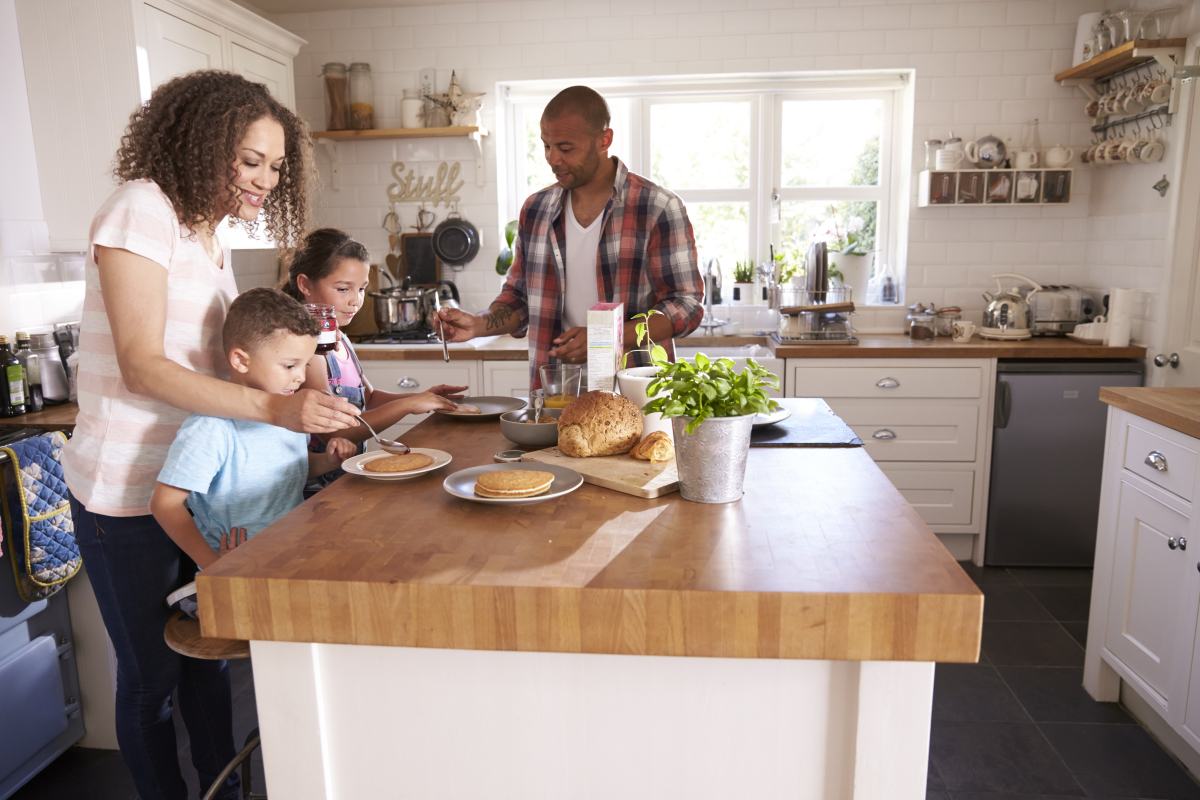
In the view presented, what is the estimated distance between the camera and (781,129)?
4055mm

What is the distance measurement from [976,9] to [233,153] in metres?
3.44

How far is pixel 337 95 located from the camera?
12.8ft

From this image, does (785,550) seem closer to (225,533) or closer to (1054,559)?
(225,533)

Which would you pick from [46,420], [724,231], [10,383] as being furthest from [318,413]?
[724,231]

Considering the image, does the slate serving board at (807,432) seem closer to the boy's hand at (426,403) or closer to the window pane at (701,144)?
the boy's hand at (426,403)

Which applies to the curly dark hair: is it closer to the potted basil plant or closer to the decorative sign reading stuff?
the potted basil plant

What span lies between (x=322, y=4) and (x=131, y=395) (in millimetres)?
3049

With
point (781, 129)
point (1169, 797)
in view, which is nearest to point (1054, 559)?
point (1169, 797)

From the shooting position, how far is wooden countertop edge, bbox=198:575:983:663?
3.06ft

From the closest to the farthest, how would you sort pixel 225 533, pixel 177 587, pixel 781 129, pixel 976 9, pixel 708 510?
pixel 708 510
pixel 225 533
pixel 177 587
pixel 976 9
pixel 781 129

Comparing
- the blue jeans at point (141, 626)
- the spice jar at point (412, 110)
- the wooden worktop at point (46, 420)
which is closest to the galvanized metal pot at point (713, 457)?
the blue jeans at point (141, 626)

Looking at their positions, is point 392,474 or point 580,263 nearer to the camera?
point 392,474

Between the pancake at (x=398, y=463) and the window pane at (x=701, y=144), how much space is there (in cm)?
302

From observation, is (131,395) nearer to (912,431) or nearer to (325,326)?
(325,326)
